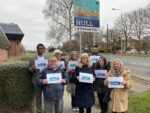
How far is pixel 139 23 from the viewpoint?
268 ft

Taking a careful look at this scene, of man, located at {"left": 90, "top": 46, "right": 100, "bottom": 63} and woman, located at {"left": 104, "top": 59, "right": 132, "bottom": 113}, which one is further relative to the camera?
man, located at {"left": 90, "top": 46, "right": 100, "bottom": 63}

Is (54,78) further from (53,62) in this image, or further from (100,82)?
(100,82)

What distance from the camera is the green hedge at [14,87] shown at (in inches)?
358

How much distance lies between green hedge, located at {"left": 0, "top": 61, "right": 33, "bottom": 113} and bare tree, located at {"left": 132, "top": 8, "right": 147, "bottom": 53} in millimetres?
70338

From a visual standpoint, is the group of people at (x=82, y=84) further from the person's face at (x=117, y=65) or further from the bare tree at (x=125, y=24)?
the bare tree at (x=125, y=24)

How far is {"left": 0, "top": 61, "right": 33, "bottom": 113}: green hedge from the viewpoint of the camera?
9.10 m

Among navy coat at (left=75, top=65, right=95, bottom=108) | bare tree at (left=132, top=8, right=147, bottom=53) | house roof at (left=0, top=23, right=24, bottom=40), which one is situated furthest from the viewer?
bare tree at (left=132, top=8, right=147, bottom=53)

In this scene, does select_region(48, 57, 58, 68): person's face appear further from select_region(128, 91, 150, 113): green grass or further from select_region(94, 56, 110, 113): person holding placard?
select_region(128, 91, 150, 113): green grass

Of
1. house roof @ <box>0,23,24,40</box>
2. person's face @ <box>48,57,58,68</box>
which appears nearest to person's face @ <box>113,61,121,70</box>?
person's face @ <box>48,57,58,68</box>

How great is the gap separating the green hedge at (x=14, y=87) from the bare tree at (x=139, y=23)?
231ft

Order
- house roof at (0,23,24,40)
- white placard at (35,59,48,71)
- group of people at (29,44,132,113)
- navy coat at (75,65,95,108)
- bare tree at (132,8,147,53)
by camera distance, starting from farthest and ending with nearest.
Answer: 1. bare tree at (132,8,147,53)
2. house roof at (0,23,24,40)
3. white placard at (35,59,48,71)
4. navy coat at (75,65,95,108)
5. group of people at (29,44,132,113)

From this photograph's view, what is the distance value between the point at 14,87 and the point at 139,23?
2929 inches

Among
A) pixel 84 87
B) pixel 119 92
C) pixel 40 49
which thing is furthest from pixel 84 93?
pixel 40 49

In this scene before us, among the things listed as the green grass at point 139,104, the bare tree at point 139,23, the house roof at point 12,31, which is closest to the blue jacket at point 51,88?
Answer: the green grass at point 139,104
